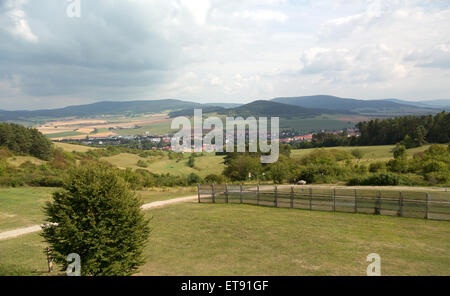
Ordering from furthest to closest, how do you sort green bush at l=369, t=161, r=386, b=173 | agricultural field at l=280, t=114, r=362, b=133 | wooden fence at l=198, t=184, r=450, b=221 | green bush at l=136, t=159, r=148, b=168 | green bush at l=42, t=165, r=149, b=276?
agricultural field at l=280, t=114, r=362, b=133 < green bush at l=136, t=159, r=148, b=168 < green bush at l=369, t=161, r=386, b=173 < wooden fence at l=198, t=184, r=450, b=221 < green bush at l=42, t=165, r=149, b=276

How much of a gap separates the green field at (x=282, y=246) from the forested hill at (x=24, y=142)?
53243mm

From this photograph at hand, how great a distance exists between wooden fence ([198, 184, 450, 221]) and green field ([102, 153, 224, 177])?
36.6 metres

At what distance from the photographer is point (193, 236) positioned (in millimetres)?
14695

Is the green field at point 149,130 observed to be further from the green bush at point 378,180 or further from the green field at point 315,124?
the green bush at point 378,180

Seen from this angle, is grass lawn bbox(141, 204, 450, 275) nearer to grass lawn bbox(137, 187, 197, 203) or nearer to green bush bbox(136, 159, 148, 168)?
grass lawn bbox(137, 187, 197, 203)

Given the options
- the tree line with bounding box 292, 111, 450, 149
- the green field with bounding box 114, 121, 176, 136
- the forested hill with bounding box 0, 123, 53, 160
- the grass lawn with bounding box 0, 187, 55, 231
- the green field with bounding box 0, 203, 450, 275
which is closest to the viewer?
the green field with bounding box 0, 203, 450, 275

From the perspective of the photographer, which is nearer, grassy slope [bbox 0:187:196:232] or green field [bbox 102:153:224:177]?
grassy slope [bbox 0:187:196:232]

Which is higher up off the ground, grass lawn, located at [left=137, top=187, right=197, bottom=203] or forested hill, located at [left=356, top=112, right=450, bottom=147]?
forested hill, located at [left=356, top=112, right=450, bottom=147]

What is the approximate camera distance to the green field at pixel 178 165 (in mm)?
64812

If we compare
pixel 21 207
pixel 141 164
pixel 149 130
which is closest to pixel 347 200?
pixel 21 207

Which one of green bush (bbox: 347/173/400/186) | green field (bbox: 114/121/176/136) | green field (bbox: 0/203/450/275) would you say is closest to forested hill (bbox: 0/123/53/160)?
green field (bbox: 0/203/450/275)

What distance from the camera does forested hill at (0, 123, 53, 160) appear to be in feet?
192
